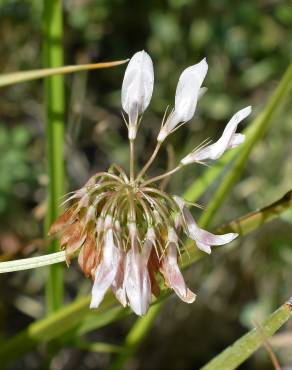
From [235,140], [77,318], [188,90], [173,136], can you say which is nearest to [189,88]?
[188,90]

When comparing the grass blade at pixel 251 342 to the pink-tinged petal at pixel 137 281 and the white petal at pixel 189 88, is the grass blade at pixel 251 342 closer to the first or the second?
the pink-tinged petal at pixel 137 281

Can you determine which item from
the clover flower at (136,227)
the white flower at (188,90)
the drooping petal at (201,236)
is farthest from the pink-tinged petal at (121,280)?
the white flower at (188,90)

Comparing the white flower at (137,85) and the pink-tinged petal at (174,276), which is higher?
the white flower at (137,85)

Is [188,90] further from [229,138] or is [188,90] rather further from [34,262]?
[34,262]

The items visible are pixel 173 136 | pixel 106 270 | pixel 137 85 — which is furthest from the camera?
pixel 173 136

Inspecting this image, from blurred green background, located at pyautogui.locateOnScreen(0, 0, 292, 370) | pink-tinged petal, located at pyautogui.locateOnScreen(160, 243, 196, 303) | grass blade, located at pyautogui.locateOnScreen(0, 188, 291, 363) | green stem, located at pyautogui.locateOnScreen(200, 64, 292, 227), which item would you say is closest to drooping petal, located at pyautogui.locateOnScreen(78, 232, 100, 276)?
pink-tinged petal, located at pyautogui.locateOnScreen(160, 243, 196, 303)

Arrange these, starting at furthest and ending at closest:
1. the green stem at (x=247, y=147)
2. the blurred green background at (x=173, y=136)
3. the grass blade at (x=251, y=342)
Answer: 1. the blurred green background at (x=173, y=136)
2. the green stem at (x=247, y=147)
3. the grass blade at (x=251, y=342)
